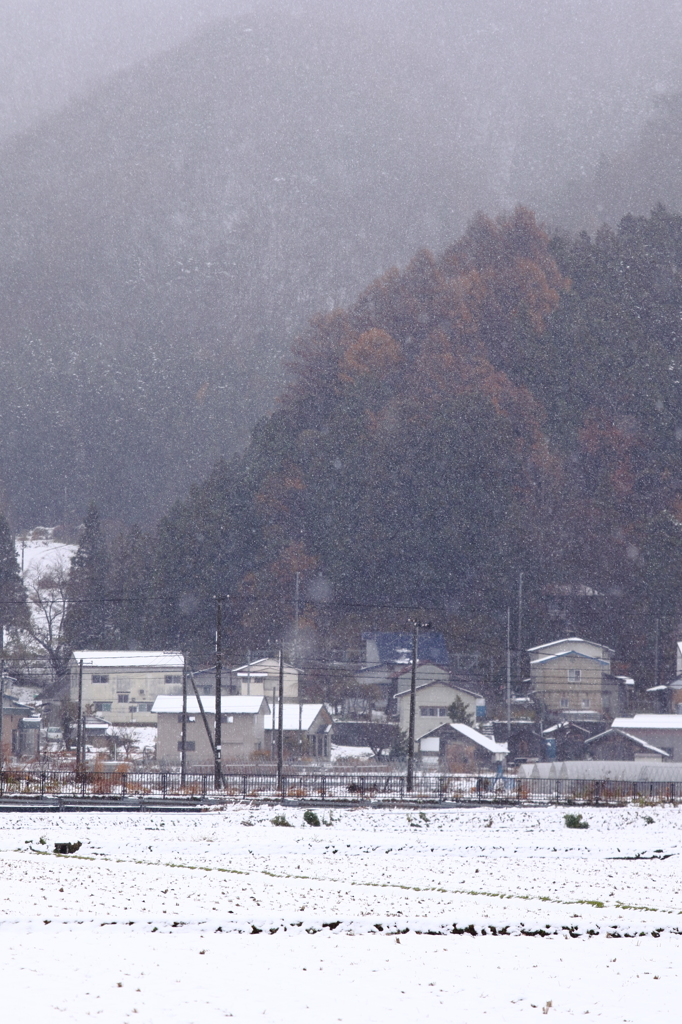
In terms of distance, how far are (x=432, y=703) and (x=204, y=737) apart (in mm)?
14795

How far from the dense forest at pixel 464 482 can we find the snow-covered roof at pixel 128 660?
9.04 metres

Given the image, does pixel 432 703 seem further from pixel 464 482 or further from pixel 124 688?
pixel 464 482

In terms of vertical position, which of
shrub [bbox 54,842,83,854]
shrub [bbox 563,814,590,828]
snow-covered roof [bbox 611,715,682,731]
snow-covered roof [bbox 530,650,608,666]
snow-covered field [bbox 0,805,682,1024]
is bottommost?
shrub [bbox 563,814,590,828]

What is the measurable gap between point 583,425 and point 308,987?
97.0 m

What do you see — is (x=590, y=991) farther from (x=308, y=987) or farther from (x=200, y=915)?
(x=200, y=915)

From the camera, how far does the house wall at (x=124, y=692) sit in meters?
75.4

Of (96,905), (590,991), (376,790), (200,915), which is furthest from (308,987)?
(376,790)

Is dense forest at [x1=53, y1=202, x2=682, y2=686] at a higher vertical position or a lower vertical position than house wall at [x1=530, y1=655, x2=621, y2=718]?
higher

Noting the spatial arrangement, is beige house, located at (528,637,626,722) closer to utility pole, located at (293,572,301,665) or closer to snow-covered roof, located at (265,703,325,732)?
snow-covered roof, located at (265,703,325,732)

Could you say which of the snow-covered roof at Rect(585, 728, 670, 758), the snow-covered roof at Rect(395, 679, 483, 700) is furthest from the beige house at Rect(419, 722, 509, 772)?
the snow-covered roof at Rect(585, 728, 670, 758)

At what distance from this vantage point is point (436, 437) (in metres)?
98.1

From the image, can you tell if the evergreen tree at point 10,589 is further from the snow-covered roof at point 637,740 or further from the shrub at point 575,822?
the shrub at point 575,822

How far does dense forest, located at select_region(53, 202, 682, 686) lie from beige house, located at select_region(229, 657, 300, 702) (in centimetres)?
862

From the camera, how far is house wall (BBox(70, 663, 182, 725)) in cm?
7544
